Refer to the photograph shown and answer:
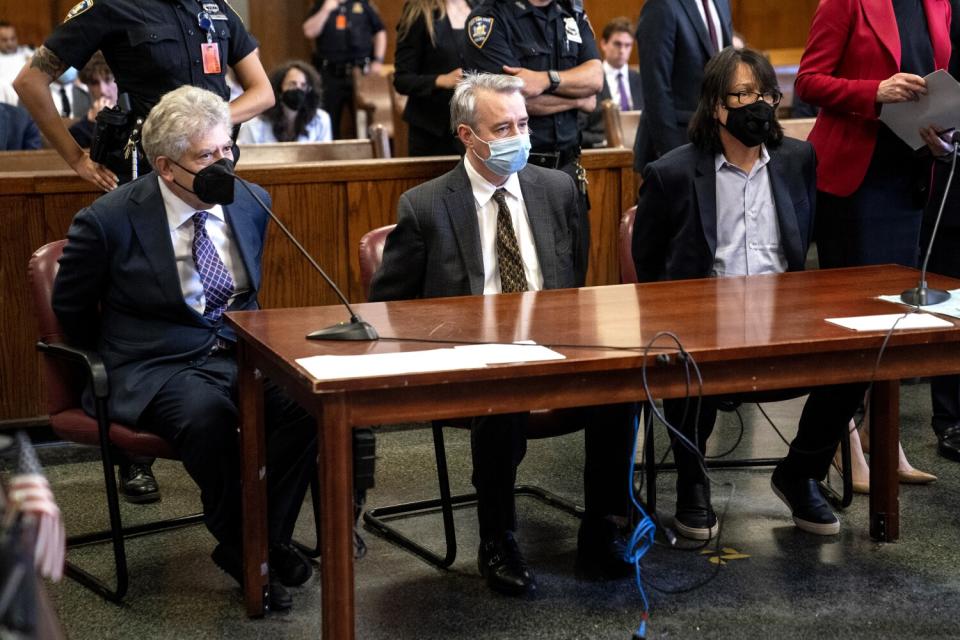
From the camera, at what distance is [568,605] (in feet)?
9.35

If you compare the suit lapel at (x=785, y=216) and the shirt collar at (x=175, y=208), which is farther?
the suit lapel at (x=785, y=216)

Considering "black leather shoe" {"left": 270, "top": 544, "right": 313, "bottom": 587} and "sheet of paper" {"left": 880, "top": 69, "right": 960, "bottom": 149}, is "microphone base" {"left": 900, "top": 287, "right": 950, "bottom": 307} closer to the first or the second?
"sheet of paper" {"left": 880, "top": 69, "right": 960, "bottom": 149}

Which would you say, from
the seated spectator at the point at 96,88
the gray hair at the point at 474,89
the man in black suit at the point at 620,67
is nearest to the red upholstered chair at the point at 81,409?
the gray hair at the point at 474,89

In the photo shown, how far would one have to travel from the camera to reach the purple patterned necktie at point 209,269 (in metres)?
3.03

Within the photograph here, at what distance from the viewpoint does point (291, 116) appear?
6.54 m

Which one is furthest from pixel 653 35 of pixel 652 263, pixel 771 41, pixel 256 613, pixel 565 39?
pixel 771 41

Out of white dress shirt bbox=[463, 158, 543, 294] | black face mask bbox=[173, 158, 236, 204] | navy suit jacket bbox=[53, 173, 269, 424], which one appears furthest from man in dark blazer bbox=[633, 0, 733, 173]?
black face mask bbox=[173, 158, 236, 204]

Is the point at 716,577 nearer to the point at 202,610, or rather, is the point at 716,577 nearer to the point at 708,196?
the point at 708,196

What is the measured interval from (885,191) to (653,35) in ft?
3.70

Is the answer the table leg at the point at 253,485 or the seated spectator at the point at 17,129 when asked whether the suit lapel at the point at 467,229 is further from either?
the seated spectator at the point at 17,129

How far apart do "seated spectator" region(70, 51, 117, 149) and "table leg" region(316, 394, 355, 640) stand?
376 centimetres

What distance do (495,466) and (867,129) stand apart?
1475 mm

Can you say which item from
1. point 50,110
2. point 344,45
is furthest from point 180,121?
point 344,45

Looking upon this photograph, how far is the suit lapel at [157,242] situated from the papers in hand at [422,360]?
77 cm
